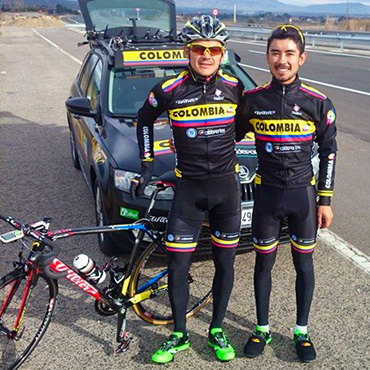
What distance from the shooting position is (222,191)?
9.41 ft

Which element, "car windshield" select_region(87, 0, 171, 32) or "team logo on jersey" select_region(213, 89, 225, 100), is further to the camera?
"car windshield" select_region(87, 0, 171, 32)

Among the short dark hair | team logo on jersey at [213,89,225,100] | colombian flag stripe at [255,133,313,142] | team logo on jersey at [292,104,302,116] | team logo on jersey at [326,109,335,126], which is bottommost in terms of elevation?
colombian flag stripe at [255,133,313,142]

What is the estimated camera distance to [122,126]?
172 inches

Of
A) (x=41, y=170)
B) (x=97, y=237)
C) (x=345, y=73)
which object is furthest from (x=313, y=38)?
(x=97, y=237)

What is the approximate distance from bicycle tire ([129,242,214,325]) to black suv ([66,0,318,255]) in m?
0.25

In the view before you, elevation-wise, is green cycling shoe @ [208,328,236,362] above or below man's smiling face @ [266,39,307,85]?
below

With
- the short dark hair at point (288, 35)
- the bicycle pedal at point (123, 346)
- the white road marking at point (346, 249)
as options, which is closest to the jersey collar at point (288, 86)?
the short dark hair at point (288, 35)

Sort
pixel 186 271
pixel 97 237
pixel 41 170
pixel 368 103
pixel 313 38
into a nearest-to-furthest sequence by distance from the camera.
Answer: pixel 186 271
pixel 97 237
pixel 41 170
pixel 368 103
pixel 313 38

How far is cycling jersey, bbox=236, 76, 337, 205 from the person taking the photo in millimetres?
2699

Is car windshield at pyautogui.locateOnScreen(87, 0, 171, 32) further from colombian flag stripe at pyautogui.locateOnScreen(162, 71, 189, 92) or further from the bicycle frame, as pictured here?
the bicycle frame

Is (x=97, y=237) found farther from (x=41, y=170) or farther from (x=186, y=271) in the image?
(x=41, y=170)

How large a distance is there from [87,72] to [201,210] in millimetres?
3787

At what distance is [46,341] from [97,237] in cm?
146

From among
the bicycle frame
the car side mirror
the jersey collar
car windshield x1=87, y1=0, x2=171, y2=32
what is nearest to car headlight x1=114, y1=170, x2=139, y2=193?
the bicycle frame
